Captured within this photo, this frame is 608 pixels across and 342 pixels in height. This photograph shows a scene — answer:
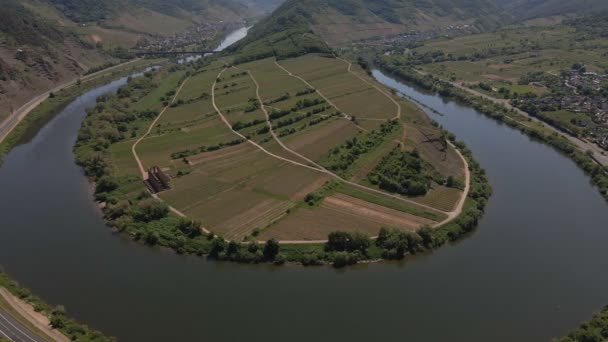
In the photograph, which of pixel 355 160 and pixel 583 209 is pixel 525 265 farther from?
pixel 355 160

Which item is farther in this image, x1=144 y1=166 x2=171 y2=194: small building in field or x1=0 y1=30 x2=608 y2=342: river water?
x1=144 y1=166 x2=171 y2=194: small building in field

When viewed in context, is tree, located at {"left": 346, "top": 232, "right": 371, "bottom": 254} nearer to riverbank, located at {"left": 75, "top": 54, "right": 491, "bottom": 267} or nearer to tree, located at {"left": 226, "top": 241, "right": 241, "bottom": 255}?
riverbank, located at {"left": 75, "top": 54, "right": 491, "bottom": 267}

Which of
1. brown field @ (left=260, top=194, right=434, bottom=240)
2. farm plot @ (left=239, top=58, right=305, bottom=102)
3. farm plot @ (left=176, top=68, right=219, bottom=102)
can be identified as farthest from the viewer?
farm plot @ (left=176, top=68, right=219, bottom=102)

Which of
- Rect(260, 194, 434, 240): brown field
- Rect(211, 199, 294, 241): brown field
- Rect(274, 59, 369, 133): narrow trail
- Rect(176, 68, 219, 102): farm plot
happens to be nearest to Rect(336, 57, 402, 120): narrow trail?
Rect(274, 59, 369, 133): narrow trail

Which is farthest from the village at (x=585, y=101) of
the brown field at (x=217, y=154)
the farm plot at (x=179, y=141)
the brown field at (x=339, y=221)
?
the farm plot at (x=179, y=141)

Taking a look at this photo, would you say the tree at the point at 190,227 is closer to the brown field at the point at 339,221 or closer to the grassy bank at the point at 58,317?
the brown field at the point at 339,221

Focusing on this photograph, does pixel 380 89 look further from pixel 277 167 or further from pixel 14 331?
pixel 14 331

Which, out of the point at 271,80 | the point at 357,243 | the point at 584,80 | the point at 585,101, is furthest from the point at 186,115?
the point at 584,80
